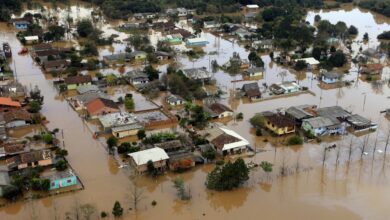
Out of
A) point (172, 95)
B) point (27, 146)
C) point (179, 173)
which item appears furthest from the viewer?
point (172, 95)

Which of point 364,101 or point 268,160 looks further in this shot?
point 364,101

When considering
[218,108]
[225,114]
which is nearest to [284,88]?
[225,114]

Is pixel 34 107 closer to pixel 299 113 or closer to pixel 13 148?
pixel 13 148

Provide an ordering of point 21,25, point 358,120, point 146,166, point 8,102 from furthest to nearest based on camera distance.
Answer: point 21,25 → point 8,102 → point 358,120 → point 146,166

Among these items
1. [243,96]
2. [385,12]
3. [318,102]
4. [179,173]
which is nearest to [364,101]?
[318,102]

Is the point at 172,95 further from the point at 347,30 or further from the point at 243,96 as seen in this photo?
the point at 347,30

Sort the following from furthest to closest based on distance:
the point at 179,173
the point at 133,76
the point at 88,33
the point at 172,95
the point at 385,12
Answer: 1. the point at 385,12
2. the point at 88,33
3. the point at 133,76
4. the point at 172,95
5. the point at 179,173
